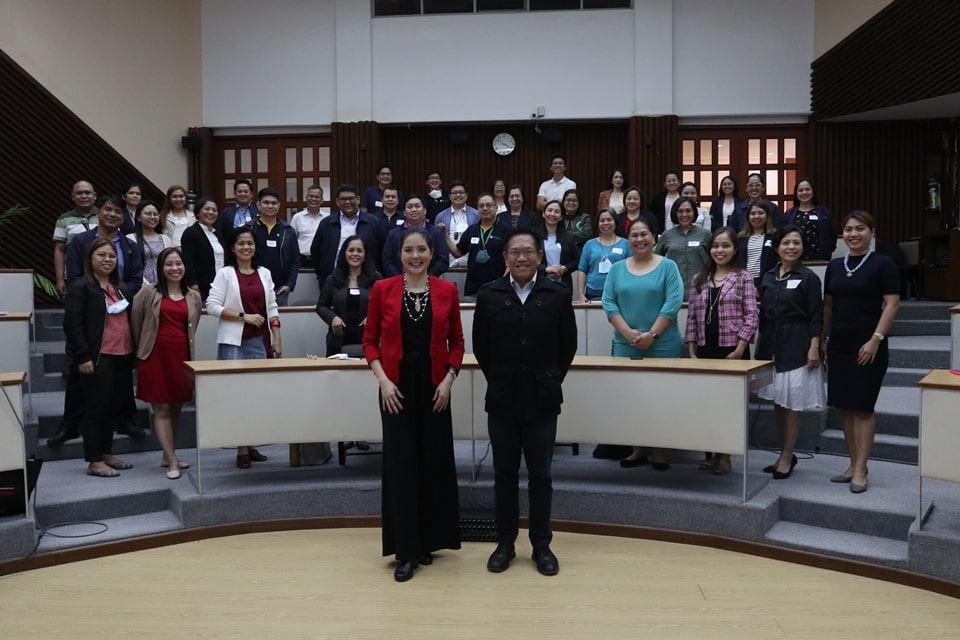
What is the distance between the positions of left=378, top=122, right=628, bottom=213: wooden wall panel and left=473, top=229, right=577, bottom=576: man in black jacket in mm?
6941

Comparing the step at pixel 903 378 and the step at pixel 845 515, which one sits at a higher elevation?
the step at pixel 903 378

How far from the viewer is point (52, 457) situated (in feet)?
16.5

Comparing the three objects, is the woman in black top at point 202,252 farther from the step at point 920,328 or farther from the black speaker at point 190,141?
the step at point 920,328

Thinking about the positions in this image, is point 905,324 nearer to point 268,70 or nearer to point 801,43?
point 801,43

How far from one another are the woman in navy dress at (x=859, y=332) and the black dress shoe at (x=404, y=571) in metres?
2.19

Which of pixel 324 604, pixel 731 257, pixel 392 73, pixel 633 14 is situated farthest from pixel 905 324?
pixel 392 73

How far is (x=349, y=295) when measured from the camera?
17.1ft

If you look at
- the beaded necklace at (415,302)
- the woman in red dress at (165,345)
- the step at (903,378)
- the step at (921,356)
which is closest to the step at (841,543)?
the beaded necklace at (415,302)

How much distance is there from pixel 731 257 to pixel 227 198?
773 centimetres

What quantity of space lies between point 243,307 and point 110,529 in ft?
4.60

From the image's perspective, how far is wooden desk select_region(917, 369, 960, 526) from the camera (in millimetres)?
3387

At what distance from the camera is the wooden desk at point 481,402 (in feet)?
13.3

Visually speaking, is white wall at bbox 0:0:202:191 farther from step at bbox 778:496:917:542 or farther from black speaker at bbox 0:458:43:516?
step at bbox 778:496:917:542

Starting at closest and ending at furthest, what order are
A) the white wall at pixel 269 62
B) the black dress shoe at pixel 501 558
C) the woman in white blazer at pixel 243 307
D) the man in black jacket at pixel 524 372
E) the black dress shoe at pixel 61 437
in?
the man in black jacket at pixel 524 372 < the black dress shoe at pixel 501 558 < the woman in white blazer at pixel 243 307 < the black dress shoe at pixel 61 437 < the white wall at pixel 269 62
